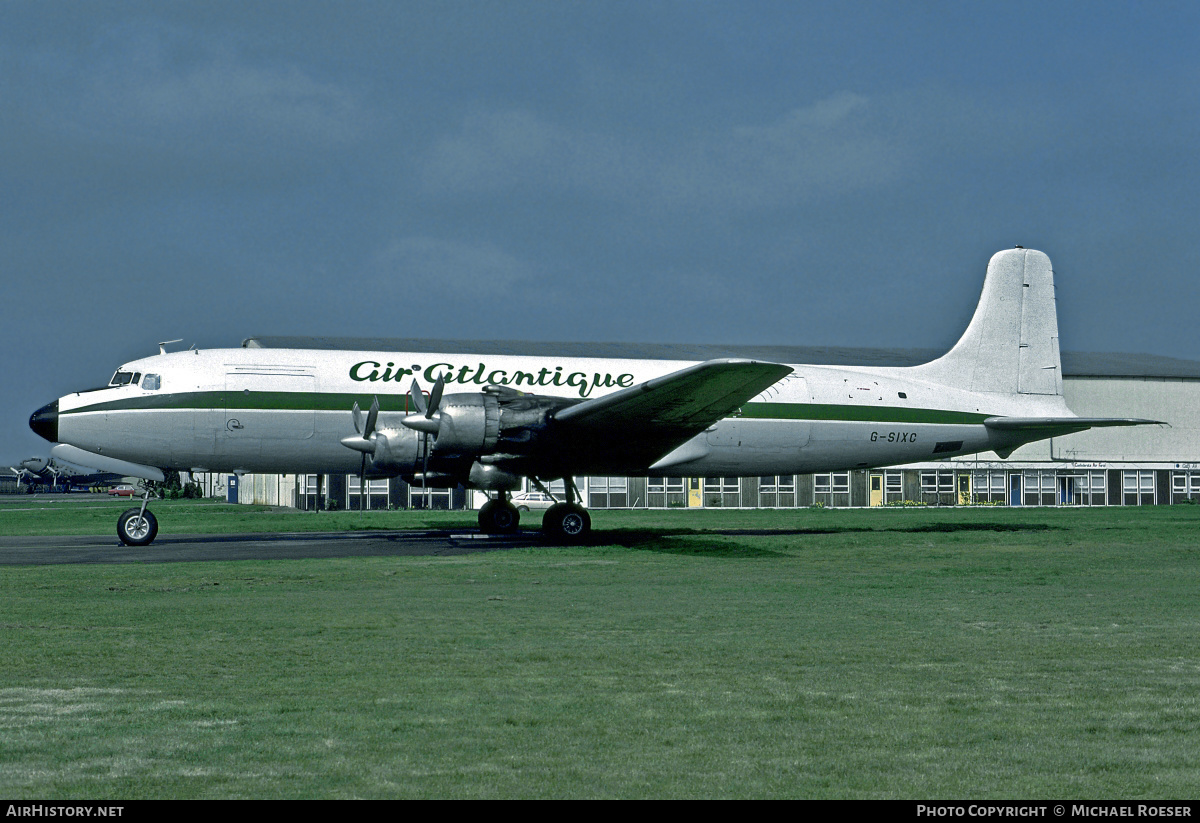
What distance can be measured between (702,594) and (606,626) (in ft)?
11.0

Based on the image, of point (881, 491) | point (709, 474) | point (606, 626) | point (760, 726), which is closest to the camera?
point (760, 726)

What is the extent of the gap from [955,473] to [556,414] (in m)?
41.6

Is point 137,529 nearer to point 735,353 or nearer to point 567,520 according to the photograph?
point 567,520

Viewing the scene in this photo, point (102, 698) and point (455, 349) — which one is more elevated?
point (455, 349)

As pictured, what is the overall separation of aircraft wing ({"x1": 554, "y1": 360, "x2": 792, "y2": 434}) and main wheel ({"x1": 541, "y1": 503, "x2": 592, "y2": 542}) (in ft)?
8.37

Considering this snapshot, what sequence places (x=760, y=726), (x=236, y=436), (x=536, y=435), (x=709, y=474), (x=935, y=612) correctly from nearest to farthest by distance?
(x=760, y=726) → (x=935, y=612) → (x=536, y=435) → (x=236, y=436) → (x=709, y=474)

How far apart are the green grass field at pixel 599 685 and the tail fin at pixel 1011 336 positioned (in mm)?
14311

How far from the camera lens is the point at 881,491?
5653 cm

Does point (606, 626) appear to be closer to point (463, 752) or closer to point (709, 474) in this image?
point (463, 752)

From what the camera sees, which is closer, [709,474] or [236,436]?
[236,436]

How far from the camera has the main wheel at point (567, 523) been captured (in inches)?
984

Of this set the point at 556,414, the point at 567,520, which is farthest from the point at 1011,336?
the point at 556,414

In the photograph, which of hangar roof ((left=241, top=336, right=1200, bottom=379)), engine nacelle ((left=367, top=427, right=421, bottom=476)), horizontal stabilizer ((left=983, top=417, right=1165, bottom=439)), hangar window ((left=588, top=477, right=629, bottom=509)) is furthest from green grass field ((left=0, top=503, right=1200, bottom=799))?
hangar roof ((left=241, top=336, right=1200, bottom=379))

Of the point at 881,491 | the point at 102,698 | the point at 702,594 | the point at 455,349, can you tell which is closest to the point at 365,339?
the point at 455,349
